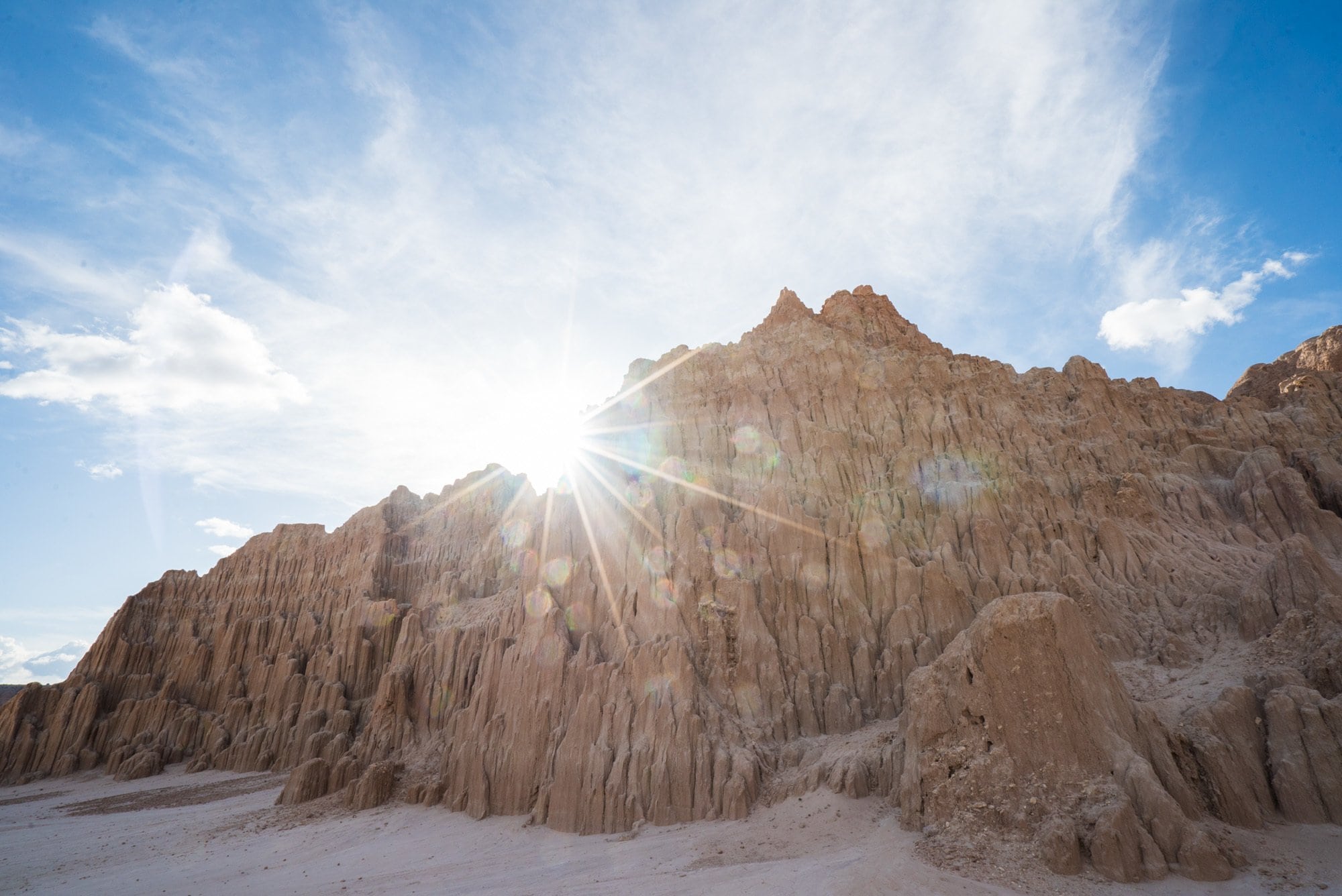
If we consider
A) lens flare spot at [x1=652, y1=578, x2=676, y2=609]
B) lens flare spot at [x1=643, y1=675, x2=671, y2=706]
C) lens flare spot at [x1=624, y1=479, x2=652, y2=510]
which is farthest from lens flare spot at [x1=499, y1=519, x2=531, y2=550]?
lens flare spot at [x1=643, y1=675, x2=671, y2=706]

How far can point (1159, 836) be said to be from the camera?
16750mm

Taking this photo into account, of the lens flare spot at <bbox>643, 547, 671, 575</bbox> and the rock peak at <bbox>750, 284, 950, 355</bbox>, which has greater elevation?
the rock peak at <bbox>750, 284, 950, 355</bbox>

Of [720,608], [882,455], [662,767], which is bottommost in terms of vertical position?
[662,767]

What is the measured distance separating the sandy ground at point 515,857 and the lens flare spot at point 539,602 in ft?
32.6

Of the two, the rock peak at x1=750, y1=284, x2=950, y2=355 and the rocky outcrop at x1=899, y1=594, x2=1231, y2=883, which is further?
the rock peak at x1=750, y1=284, x2=950, y2=355

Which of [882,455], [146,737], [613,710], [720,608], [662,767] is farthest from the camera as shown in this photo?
[146,737]

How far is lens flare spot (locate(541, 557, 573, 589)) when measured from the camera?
122ft

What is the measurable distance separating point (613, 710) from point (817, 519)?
1466 cm

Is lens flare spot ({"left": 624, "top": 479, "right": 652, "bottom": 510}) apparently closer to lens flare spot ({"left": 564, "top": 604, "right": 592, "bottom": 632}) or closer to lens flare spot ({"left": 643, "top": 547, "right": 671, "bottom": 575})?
lens flare spot ({"left": 643, "top": 547, "right": 671, "bottom": 575})

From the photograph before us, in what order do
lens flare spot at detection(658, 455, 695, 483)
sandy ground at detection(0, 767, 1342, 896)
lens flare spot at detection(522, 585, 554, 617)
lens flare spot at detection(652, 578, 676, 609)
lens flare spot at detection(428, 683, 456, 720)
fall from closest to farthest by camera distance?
sandy ground at detection(0, 767, 1342, 896)
lens flare spot at detection(652, 578, 676, 609)
lens flare spot at detection(522, 585, 554, 617)
lens flare spot at detection(658, 455, 695, 483)
lens flare spot at detection(428, 683, 456, 720)

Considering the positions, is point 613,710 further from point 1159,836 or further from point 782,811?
point 1159,836


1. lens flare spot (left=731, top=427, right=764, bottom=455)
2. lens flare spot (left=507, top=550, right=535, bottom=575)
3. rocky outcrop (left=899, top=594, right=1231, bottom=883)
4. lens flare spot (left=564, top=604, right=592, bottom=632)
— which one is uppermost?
lens flare spot (left=731, top=427, right=764, bottom=455)

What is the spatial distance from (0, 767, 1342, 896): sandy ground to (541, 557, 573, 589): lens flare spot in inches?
485

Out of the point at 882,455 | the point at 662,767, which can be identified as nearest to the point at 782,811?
the point at 662,767
